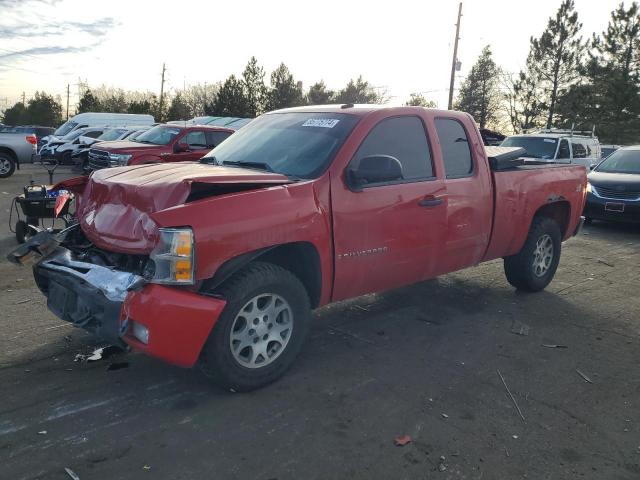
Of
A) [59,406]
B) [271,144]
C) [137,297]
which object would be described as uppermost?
[271,144]

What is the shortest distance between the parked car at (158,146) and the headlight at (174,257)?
32.7 feet

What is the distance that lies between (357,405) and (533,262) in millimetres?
3462

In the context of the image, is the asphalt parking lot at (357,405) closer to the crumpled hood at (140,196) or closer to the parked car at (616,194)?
the crumpled hood at (140,196)

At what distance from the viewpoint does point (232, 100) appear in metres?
46.6

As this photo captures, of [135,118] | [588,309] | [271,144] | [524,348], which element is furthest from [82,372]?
[135,118]

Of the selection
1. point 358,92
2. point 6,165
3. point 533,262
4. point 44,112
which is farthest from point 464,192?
point 44,112

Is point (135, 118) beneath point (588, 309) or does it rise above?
above

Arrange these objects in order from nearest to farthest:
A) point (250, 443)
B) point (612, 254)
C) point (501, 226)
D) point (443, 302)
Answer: point (250, 443)
point (501, 226)
point (443, 302)
point (612, 254)

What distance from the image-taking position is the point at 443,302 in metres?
5.93

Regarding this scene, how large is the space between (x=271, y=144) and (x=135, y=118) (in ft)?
107

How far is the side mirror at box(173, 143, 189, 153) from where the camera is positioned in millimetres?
13133

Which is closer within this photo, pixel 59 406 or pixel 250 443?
pixel 250 443

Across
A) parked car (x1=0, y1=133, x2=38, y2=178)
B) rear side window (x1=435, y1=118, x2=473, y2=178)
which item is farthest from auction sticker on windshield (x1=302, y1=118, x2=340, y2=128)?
parked car (x1=0, y1=133, x2=38, y2=178)

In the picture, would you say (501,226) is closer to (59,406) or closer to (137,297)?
(137,297)
